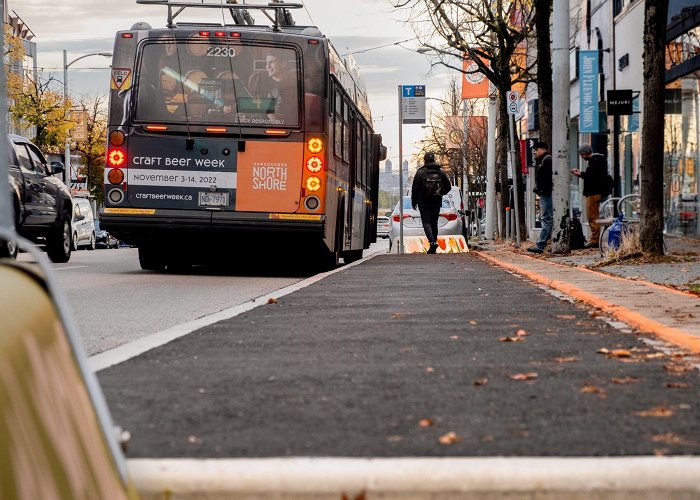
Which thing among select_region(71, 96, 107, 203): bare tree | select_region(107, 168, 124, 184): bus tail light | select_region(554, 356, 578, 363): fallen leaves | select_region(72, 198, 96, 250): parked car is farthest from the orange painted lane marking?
select_region(71, 96, 107, 203): bare tree

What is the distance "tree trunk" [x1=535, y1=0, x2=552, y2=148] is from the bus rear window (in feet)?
33.6

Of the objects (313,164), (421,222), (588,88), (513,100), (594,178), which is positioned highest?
(588,88)

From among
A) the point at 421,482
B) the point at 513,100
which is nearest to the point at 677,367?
the point at 421,482

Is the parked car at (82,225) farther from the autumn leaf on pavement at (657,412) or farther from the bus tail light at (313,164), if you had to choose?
the autumn leaf on pavement at (657,412)

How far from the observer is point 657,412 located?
14.4 ft

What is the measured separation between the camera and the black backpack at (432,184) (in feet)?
77.7

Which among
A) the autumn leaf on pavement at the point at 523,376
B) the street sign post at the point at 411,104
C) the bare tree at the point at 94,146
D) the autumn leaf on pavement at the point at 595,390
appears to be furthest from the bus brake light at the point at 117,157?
the bare tree at the point at 94,146

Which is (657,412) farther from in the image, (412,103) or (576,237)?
(412,103)

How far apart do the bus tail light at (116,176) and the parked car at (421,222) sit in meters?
14.1

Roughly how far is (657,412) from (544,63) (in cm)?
2174

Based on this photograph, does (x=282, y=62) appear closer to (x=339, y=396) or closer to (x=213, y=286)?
(x=213, y=286)

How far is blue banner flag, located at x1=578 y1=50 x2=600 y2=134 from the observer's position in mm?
33844

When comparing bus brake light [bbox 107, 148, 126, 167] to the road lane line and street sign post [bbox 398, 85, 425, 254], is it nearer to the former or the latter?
the road lane line

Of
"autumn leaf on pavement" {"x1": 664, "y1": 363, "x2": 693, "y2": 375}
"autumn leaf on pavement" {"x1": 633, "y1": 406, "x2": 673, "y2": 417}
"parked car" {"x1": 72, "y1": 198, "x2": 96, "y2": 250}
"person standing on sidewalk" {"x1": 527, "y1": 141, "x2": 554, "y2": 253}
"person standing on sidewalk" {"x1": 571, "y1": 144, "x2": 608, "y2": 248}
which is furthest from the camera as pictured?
"parked car" {"x1": 72, "y1": 198, "x2": 96, "y2": 250}
